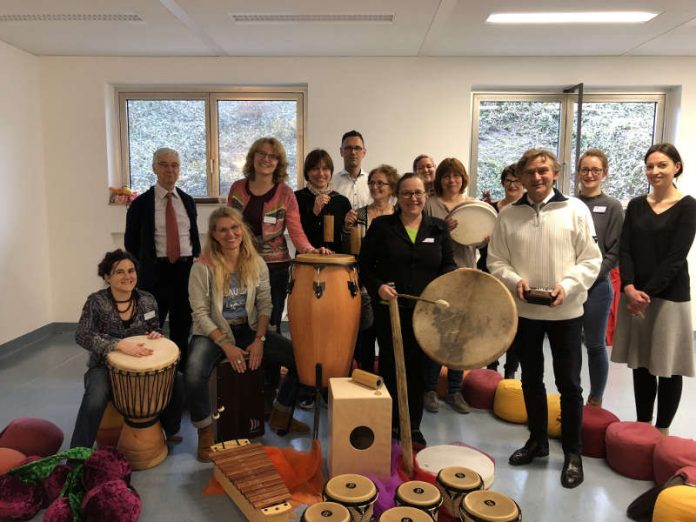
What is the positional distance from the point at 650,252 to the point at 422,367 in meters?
1.24

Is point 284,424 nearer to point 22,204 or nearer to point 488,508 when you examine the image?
point 488,508

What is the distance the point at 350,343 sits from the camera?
8.54 ft

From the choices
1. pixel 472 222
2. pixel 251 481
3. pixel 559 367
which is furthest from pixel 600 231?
pixel 251 481

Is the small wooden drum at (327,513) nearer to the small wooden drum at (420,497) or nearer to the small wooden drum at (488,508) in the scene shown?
the small wooden drum at (420,497)

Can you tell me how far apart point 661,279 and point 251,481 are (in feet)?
6.74

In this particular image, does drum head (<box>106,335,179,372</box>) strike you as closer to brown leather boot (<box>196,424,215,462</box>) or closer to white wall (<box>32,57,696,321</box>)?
brown leather boot (<box>196,424,215,462</box>)

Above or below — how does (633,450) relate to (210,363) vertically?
below

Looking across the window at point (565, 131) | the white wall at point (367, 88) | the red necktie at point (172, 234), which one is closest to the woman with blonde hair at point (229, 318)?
the red necktie at point (172, 234)

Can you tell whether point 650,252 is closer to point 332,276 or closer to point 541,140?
point 332,276

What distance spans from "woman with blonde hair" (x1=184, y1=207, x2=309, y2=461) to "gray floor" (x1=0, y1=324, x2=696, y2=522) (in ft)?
0.80

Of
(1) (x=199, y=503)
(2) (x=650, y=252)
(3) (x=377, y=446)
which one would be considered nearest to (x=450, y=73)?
(2) (x=650, y=252)

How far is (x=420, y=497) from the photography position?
1855mm

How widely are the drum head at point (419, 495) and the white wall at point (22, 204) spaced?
3.76 meters

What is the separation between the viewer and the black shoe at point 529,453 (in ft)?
8.38
